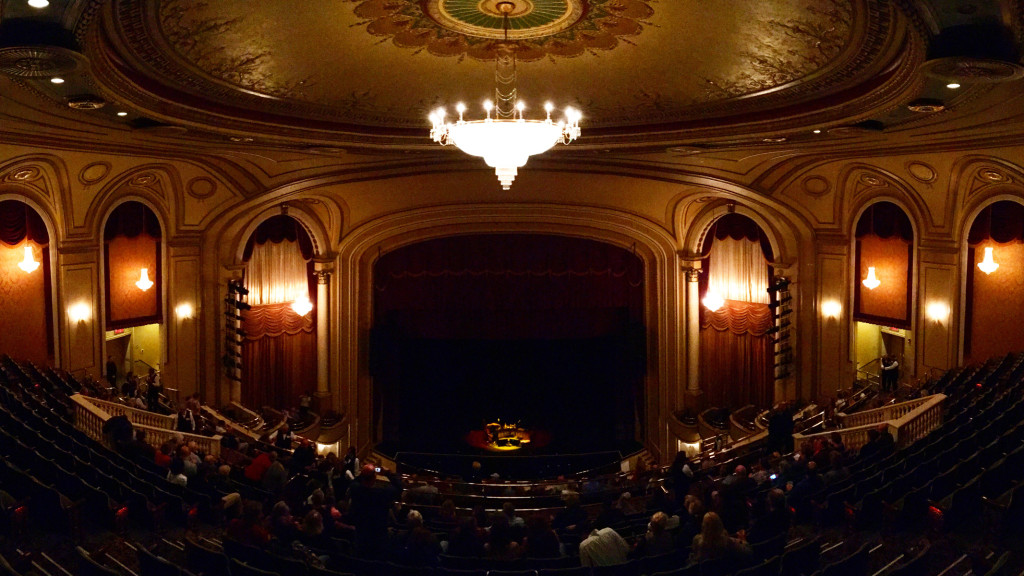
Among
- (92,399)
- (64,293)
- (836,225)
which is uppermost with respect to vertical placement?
(836,225)

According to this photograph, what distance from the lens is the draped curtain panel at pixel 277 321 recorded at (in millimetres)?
17984

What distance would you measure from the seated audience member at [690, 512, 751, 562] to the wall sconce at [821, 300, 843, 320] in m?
11.5

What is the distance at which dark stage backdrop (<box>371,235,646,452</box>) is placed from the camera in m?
19.1

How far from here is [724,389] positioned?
62.3 ft

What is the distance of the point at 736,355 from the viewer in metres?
18.8

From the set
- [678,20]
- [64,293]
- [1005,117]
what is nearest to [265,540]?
[678,20]

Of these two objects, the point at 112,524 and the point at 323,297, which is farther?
the point at 323,297

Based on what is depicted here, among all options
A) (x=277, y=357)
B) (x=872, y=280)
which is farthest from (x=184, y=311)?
(x=872, y=280)

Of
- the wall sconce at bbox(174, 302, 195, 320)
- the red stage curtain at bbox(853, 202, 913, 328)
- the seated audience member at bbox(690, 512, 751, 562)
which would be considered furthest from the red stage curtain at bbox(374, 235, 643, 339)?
the seated audience member at bbox(690, 512, 751, 562)

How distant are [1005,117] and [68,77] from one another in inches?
364

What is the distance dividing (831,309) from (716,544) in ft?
38.5

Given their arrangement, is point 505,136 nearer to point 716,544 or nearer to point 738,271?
point 716,544

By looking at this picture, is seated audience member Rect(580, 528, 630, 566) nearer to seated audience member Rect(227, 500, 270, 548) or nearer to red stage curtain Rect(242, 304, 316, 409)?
seated audience member Rect(227, 500, 270, 548)

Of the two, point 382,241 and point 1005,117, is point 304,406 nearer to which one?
point 382,241
